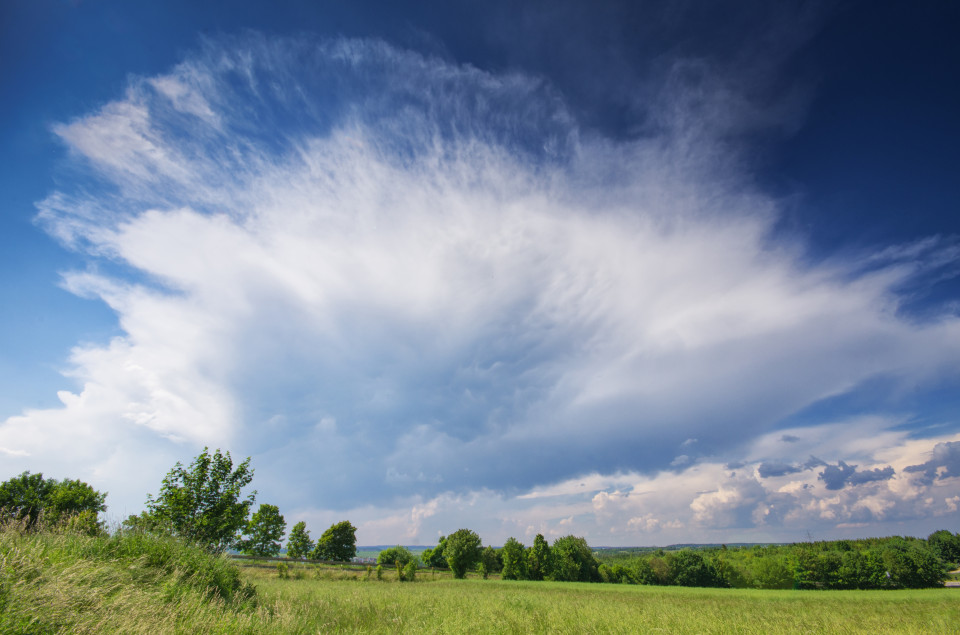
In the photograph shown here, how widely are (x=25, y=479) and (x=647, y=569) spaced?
113800 mm

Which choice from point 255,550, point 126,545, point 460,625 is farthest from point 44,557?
point 255,550

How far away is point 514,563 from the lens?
7606 centimetres

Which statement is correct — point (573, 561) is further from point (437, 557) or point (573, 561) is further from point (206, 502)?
point (206, 502)

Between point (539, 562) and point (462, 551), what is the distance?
60.8 ft

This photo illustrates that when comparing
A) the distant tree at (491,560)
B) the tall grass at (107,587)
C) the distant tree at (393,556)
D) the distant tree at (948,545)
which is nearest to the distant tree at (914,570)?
the distant tree at (948,545)

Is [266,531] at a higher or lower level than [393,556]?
higher

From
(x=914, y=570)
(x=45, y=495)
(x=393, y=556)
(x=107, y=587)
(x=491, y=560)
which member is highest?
(x=45, y=495)

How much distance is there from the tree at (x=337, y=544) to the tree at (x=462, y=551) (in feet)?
70.2

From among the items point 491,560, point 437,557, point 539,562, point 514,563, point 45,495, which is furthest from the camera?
point 437,557

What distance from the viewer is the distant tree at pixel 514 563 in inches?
2979

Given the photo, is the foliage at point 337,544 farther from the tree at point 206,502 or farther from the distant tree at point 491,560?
the tree at point 206,502

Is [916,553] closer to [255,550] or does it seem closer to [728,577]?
[728,577]

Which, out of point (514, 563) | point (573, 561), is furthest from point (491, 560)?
point (573, 561)

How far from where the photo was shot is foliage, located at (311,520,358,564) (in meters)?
73.9
